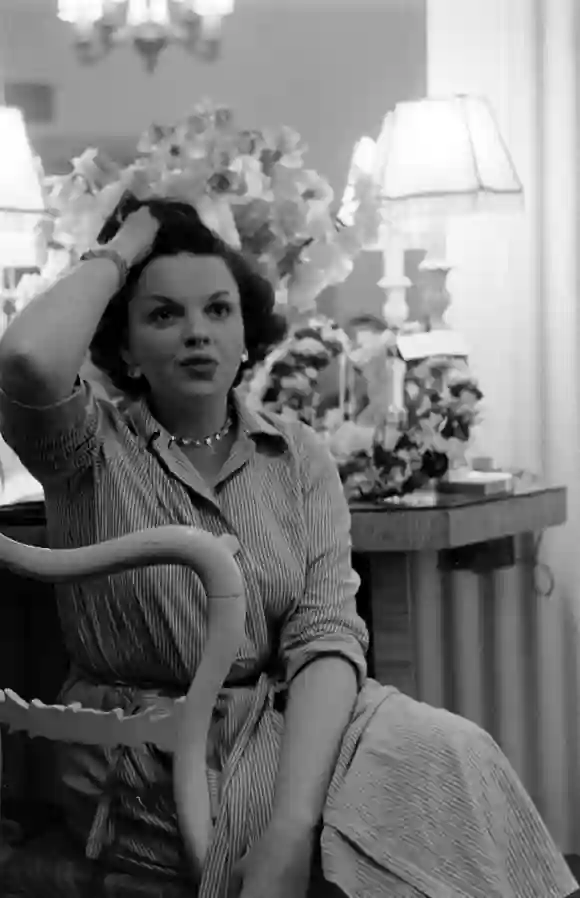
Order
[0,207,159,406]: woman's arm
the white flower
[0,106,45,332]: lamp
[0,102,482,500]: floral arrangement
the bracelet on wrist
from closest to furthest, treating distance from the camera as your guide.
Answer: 1. [0,207,159,406]: woman's arm
2. the bracelet on wrist
3. the white flower
4. [0,102,482,500]: floral arrangement
5. [0,106,45,332]: lamp

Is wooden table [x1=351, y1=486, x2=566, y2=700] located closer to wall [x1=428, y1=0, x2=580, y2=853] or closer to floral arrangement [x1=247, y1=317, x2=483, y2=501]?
floral arrangement [x1=247, y1=317, x2=483, y2=501]

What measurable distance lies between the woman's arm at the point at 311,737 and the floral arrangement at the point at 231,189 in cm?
69

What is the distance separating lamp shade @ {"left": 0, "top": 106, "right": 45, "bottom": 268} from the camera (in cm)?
213

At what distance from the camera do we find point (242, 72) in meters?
2.53

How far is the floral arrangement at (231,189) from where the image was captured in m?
1.83

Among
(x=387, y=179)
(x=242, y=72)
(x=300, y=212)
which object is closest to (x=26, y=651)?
(x=300, y=212)

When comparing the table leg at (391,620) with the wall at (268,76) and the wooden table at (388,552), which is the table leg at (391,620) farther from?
the wall at (268,76)

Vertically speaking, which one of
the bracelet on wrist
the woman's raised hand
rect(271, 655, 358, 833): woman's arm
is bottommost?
rect(271, 655, 358, 833): woman's arm

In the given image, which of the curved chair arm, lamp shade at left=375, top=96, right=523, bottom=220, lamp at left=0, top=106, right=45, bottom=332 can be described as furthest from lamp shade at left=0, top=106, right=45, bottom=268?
the curved chair arm

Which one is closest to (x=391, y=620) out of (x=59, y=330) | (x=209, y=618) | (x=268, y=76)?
(x=59, y=330)

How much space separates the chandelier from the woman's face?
1.17m

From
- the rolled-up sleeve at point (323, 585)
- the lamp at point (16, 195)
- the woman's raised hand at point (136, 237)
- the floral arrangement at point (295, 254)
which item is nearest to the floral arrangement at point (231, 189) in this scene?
the floral arrangement at point (295, 254)

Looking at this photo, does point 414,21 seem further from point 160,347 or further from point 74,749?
point 74,749

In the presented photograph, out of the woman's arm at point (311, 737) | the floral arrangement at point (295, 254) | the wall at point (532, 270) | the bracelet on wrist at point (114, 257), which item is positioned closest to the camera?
the woman's arm at point (311, 737)
